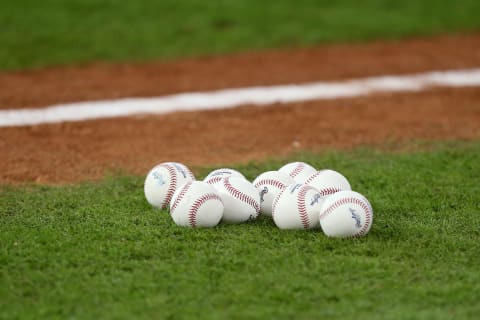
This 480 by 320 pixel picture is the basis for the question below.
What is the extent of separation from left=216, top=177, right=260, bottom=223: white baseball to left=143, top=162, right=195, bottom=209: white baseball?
13.4 inches

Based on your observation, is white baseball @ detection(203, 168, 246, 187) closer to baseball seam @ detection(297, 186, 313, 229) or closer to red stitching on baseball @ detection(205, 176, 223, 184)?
red stitching on baseball @ detection(205, 176, 223, 184)

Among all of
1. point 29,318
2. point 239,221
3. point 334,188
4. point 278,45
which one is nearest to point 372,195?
point 334,188

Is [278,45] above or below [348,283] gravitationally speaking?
above

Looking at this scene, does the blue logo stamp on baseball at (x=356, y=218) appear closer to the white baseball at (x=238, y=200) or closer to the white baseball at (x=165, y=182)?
the white baseball at (x=238, y=200)

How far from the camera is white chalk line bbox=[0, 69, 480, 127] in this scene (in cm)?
892

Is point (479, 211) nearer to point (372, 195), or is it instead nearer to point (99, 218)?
point (372, 195)

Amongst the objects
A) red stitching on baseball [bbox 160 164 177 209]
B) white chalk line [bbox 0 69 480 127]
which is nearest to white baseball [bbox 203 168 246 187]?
red stitching on baseball [bbox 160 164 177 209]

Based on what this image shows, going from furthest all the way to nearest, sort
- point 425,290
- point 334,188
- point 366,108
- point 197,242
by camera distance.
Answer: point 366,108 < point 334,188 < point 197,242 < point 425,290

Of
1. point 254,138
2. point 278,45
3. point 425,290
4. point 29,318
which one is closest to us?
point 29,318

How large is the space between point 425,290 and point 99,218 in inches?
97.3

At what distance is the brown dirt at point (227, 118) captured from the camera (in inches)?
300

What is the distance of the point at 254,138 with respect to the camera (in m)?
8.23

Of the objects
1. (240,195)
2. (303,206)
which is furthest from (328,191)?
(240,195)

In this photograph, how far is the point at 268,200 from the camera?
5.74 metres
